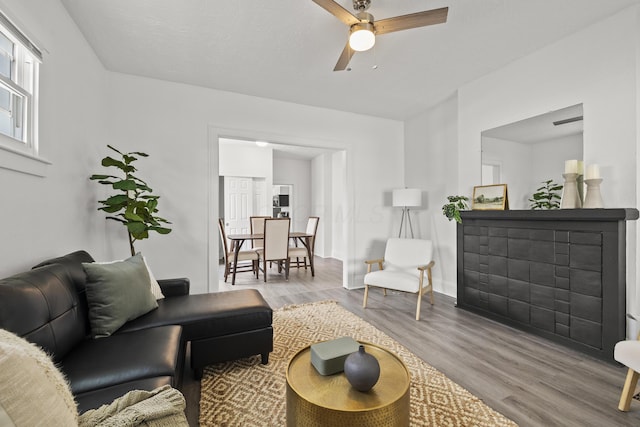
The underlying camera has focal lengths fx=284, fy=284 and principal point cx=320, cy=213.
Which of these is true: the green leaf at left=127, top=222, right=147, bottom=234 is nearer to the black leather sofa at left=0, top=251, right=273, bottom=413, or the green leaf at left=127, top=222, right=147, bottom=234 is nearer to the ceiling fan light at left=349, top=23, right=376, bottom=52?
the black leather sofa at left=0, top=251, right=273, bottom=413

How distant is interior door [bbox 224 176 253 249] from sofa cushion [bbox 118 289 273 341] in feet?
15.7

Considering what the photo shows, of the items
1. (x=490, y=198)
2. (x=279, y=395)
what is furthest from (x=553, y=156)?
(x=279, y=395)

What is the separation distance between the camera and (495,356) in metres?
2.30

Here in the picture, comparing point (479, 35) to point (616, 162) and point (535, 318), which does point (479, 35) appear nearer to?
point (616, 162)

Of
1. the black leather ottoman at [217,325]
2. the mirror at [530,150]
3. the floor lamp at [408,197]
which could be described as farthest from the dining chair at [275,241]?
the mirror at [530,150]

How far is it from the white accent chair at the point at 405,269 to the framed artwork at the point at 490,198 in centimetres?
73

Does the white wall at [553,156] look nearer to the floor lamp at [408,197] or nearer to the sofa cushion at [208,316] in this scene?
the floor lamp at [408,197]

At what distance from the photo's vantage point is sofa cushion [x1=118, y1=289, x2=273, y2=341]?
188 cm

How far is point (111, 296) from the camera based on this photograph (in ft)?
5.57

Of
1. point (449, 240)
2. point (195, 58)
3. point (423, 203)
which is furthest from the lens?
point (423, 203)

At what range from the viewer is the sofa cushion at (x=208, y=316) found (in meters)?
1.88

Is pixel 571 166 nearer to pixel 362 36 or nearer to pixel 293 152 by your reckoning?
pixel 362 36

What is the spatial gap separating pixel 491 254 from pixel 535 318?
709mm

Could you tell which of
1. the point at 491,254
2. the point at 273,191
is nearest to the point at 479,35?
the point at 491,254
